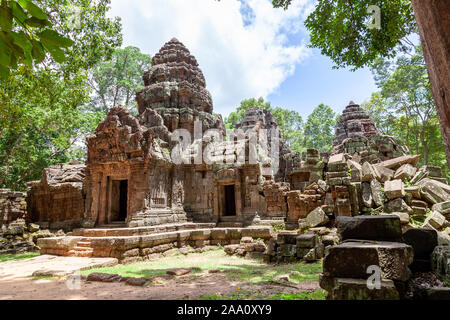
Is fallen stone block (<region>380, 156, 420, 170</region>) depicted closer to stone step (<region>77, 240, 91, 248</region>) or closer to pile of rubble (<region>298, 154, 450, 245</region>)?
pile of rubble (<region>298, 154, 450, 245</region>)

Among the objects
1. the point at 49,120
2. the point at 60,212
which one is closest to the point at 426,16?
the point at 60,212

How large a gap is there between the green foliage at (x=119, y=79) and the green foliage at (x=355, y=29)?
24001 mm

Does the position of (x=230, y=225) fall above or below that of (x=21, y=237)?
above

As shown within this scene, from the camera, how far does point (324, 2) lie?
7605mm

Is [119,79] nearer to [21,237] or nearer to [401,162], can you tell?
[21,237]

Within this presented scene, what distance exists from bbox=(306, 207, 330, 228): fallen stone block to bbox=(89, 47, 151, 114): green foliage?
2497 cm

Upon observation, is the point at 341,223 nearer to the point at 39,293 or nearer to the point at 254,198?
the point at 39,293

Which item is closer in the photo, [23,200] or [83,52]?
[83,52]

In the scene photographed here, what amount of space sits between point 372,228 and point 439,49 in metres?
2.59

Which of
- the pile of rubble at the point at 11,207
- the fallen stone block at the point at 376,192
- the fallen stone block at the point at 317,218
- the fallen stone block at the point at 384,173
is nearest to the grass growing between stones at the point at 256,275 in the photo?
the fallen stone block at the point at 317,218

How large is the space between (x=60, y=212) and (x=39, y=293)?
10.4 metres

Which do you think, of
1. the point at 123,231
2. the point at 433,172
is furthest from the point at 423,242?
the point at 123,231

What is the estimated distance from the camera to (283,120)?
1571 inches

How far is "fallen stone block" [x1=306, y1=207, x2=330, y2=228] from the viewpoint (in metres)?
8.88
